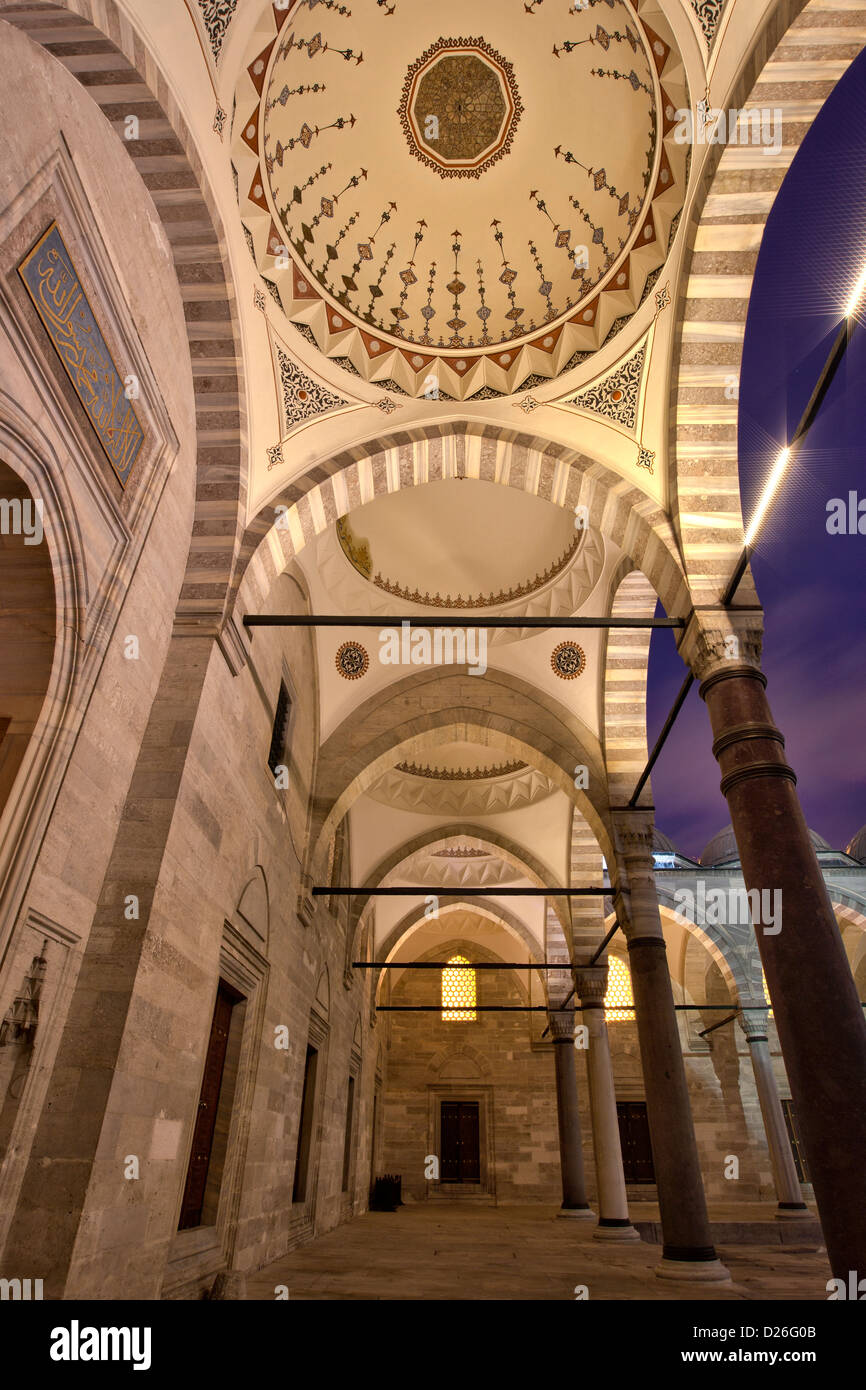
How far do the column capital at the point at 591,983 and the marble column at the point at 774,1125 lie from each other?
395cm

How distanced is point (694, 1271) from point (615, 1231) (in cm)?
470

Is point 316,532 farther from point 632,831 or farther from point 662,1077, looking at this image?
point 662,1077

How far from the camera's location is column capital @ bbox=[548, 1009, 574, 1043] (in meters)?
14.6

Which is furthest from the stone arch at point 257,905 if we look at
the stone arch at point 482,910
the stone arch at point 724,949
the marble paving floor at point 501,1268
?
the stone arch at point 724,949

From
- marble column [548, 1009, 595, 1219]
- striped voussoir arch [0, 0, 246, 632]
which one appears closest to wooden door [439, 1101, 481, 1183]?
marble column [548, 1009, 595, 1219]

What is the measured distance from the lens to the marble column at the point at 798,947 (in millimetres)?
3594

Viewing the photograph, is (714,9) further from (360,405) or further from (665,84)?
(360,405)

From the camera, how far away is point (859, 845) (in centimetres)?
2083

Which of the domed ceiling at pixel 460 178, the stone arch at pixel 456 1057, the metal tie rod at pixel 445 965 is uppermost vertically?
the domed ceiling at pixel 460 178

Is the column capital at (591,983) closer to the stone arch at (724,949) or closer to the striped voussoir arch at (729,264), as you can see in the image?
the stone arch at (724,949)

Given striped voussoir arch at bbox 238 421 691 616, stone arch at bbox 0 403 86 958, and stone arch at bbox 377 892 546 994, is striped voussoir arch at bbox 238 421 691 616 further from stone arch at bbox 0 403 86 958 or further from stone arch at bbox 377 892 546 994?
stone arch at bbox 377 892 546 994

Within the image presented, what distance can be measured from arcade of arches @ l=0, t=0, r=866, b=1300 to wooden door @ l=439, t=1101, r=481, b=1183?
8.31m

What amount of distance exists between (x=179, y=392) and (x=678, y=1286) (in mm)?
7575
